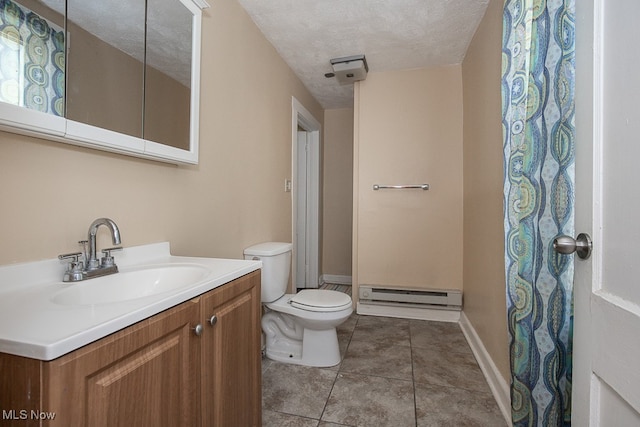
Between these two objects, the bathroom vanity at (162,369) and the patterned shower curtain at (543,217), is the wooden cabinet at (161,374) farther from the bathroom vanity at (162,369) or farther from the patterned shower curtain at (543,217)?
the patterned shower curtain at (543,217)

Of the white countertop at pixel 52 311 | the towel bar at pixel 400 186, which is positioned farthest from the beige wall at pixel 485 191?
the white countertop at pixel 52 311

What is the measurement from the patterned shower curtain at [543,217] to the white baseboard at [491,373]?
1.63 feet

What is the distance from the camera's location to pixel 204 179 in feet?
4.69

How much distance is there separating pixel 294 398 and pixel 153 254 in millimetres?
1031

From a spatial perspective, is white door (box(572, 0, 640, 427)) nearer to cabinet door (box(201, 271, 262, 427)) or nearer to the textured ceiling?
cabinet door (box(201, 271, 262, 427))

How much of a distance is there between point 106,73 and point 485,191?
6.46 feet

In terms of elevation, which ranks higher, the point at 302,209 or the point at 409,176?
the point at 409,176

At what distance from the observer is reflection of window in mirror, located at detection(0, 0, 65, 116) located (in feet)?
2.27

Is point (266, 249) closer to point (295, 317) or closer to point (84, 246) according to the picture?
point (295, 317)

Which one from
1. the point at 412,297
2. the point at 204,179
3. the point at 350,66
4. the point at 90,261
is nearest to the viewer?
the point at 90,261

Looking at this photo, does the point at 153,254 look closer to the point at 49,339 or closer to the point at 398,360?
the point at 49,339

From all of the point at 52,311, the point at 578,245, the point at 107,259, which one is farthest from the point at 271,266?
the point at 578,245

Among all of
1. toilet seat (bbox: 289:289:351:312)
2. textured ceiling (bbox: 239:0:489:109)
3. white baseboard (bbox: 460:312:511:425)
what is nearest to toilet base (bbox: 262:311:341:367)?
toilet seat (bbox: 289:289:351:312)

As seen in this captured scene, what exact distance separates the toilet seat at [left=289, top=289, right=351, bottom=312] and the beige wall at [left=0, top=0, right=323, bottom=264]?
0.47 meters
